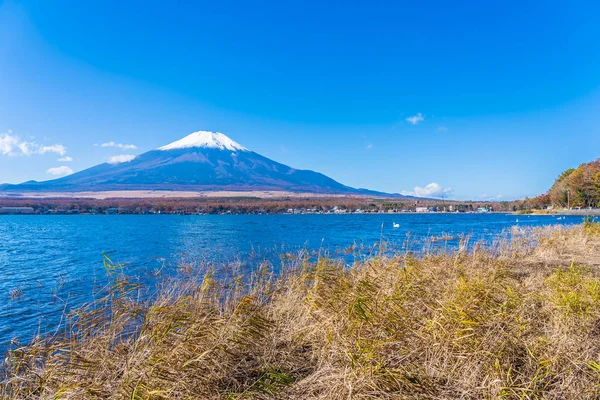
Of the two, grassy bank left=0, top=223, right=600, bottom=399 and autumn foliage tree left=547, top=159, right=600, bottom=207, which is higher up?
autumn foliage tree left=547, top=159, right=600, bottom=207

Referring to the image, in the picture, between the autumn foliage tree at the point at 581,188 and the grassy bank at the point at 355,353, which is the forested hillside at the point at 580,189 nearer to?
the autumn foliage tree at the point at 581,188

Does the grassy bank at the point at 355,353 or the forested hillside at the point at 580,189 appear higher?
the forested hillside at the point at 580,189

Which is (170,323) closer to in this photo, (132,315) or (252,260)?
(132,315)

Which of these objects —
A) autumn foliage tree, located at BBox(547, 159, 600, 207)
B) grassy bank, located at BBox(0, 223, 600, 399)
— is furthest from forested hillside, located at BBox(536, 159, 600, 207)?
grassy bank, located at BBox(0, 223, 600, 399)

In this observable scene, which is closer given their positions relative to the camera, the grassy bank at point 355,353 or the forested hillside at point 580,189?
the grassy bank at point 355,353

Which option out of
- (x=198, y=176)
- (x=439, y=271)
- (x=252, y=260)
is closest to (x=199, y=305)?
(x=439, y=271)

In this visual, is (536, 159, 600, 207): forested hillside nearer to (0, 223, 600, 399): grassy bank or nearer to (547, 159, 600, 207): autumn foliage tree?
(547, 159, 600, 207): autumn foliage tree

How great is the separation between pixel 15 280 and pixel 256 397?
1572 centimetres

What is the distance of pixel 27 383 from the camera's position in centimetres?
360

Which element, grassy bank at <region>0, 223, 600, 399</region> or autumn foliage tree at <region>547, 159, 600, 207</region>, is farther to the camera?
autumn foliage tree at <region>547, 159, 600, 207</region>

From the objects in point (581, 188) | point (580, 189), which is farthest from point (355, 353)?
point (580, 189)

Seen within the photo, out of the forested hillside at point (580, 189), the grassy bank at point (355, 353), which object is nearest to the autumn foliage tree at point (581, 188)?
the forested hillside at point (580, 189)

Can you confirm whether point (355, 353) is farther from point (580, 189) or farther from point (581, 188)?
point (580, 189)

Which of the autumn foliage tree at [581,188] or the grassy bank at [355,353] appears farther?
the autumn foliage tree at [581,188]
